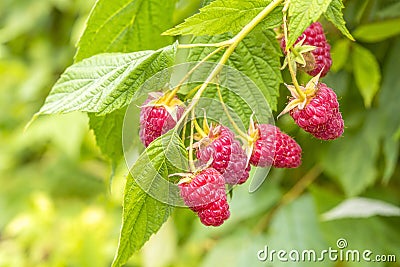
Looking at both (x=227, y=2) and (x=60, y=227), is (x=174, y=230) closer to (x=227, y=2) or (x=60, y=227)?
(x=60, y=227)

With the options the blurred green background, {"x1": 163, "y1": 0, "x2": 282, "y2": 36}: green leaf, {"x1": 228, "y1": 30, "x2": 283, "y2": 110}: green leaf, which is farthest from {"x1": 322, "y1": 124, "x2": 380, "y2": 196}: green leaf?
{"x1": 163, "y1": 0, "x2": 282, "y2": 36}: green leaf

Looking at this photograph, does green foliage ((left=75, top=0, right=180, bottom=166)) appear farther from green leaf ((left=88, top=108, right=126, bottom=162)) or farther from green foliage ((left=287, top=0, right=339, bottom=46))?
green foliage ((left=287, top=0, right=339, bottom=46))

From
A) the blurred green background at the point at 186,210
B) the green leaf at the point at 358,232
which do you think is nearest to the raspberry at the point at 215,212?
the blurred green background at the point at 186,210

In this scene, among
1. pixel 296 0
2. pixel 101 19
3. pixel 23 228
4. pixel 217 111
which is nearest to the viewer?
pixel 296 0

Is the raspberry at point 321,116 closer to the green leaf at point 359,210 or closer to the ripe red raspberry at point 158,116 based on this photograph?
the ripe red raspberry at point 158,116

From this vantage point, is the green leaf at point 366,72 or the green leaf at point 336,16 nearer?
the green leaf at point 336,16

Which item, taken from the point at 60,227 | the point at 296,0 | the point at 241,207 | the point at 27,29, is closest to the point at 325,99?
the point at 296,0

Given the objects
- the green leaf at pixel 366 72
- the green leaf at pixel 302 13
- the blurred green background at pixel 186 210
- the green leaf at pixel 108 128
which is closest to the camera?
the green leaf at pixel 302 13
